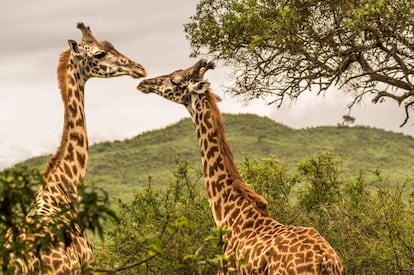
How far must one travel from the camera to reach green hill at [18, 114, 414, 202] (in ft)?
219

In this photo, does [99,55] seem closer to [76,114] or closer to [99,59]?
[99,59]

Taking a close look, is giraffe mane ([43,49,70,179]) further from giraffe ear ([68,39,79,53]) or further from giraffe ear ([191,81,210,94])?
giraffe ear ([191,81,210,94])

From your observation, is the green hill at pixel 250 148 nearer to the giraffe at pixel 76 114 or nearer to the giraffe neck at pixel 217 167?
the giraffe neck at pixel 217 167

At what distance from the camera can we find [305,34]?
1952 cm

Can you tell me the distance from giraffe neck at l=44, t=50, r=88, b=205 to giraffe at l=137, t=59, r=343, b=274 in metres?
1.72

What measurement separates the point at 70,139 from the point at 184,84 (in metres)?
2.33

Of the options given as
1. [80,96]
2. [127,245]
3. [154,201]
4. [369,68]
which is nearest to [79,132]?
[80,96]

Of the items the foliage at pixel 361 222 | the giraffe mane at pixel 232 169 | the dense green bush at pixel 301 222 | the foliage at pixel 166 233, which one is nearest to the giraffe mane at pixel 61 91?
the giraffe mane at pixel 232 169

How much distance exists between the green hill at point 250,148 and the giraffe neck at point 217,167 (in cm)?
4833

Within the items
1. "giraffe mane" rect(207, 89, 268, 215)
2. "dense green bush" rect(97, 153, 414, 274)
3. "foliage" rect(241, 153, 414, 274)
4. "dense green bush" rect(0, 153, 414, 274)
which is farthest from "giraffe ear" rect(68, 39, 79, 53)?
"foliage" rect(241, 153, 414, 274)

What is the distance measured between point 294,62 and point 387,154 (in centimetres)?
5364

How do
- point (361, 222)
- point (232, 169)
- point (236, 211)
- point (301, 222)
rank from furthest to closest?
point (301, 222) → point (361, 222) → point (232, 169) → point (236, 211)

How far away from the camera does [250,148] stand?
71.3 m

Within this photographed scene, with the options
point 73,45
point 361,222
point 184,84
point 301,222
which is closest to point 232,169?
point 184,84
